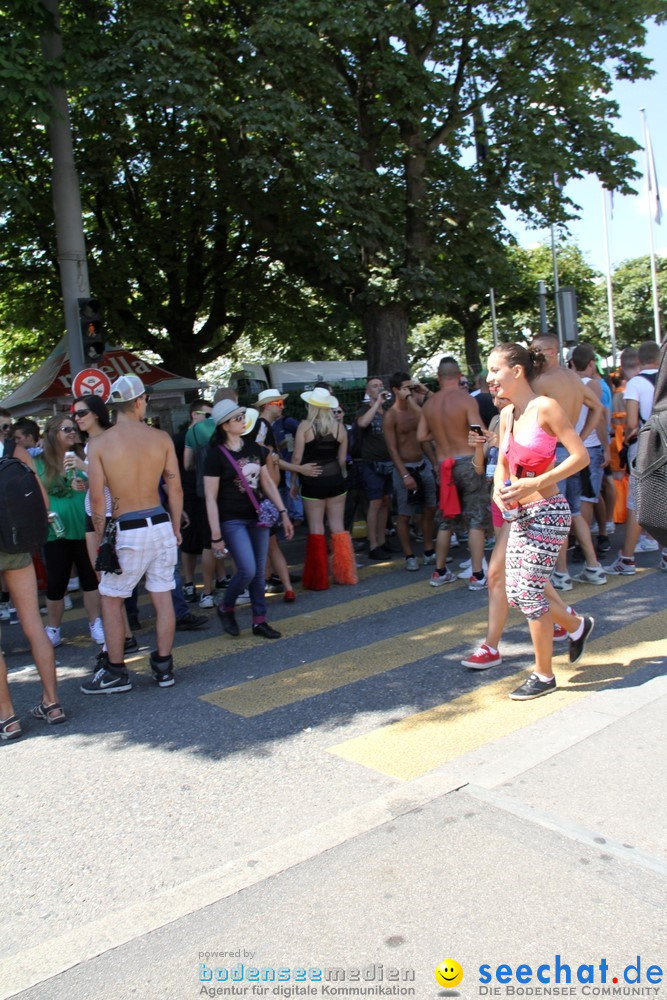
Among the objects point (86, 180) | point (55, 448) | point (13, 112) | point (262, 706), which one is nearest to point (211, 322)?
point (86, 180)

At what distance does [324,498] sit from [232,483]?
6.62 feet

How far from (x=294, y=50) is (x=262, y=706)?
10.3m

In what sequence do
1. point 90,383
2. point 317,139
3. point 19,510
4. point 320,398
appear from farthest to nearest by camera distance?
point 317,139 < point 90,383 < point 320,398 < point 19,510

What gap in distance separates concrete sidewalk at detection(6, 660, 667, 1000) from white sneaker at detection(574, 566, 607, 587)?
3.75 m

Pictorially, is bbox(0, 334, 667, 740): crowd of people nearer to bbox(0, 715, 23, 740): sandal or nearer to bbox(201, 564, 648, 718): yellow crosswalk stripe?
bbox(0, 715, 23, 740): sandal

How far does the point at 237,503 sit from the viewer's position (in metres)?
6.67

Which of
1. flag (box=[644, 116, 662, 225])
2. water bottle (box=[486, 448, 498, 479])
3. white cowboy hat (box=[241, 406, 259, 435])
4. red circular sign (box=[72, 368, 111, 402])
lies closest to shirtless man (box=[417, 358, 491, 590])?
water bottle (box=[486, 448, 498, 479])

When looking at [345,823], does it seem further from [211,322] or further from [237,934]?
[211,322]

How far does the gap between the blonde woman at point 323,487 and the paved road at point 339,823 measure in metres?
2.49

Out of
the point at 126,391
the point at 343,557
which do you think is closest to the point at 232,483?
the point at 126,391

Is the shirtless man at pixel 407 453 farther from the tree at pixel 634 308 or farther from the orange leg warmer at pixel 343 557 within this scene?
the tree at pixel 634 308

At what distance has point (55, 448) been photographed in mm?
6996

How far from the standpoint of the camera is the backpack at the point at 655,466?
2398 mm

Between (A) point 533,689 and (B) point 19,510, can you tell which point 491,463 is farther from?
(B) point 19,510
